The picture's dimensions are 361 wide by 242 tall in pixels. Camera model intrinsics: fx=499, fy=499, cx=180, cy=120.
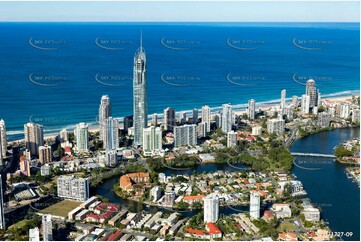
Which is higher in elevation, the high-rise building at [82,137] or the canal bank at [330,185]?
the high-rise building at [82,137]

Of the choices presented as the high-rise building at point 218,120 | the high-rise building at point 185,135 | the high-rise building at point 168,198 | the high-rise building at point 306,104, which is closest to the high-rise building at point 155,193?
the high-rise building at point 168,198

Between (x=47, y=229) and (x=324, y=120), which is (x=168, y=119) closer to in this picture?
(x=324, y=120)

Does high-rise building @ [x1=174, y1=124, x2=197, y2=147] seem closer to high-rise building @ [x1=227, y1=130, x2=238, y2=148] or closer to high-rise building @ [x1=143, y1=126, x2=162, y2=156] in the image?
high-rise building @ [x1=143, y1=126, x2=162, y2=156]

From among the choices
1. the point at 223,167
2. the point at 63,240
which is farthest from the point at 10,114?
the point at 63,240

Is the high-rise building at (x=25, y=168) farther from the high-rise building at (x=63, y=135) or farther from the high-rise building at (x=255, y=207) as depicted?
the high-rise building at (x=255, y=207)

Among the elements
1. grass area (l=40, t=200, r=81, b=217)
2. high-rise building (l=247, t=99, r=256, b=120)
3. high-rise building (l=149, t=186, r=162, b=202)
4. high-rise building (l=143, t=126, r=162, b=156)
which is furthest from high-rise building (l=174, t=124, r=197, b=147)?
grass area (l=40, t=200, r=81, b=217)

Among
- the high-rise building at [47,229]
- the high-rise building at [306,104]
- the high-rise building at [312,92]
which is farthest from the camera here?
the high-rise building at [312,92]
